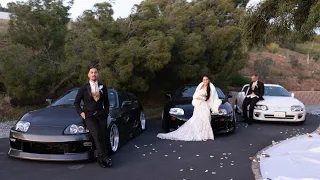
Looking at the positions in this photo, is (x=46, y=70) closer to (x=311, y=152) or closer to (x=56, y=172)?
(x=56, y=172)

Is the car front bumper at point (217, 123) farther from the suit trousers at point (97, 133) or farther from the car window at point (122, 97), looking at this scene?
the suit trousers at point (97, 133)

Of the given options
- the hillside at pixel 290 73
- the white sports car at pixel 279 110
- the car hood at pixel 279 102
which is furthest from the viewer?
the hillside at pixel 290 73

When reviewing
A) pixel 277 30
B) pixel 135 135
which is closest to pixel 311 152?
pixel 277 30

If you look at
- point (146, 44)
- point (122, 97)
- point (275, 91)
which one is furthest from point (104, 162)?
point (275, 91)

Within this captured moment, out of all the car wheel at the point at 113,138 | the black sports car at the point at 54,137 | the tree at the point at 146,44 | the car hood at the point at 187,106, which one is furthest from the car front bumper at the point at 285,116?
the black sports car at the point at 54,137

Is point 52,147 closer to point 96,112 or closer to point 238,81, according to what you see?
point 96,112

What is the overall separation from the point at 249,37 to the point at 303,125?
4.97 meters

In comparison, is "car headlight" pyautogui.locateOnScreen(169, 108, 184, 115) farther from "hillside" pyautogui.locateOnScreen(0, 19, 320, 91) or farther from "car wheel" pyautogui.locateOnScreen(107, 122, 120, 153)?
"hillside" pyautogui.locateOnScreen(0, 19, 320, 91)

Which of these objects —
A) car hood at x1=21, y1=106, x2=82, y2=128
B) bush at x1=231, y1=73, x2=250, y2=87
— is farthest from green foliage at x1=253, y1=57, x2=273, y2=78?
car hood at x1=21, y1=106, x2=82, y2=128

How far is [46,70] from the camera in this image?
38.8 ft

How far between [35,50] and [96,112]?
8200 millimetres

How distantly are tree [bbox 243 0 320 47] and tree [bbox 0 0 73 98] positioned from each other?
6.83 metres

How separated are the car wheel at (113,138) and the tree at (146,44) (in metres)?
4.11

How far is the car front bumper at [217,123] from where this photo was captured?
28.6 feet
